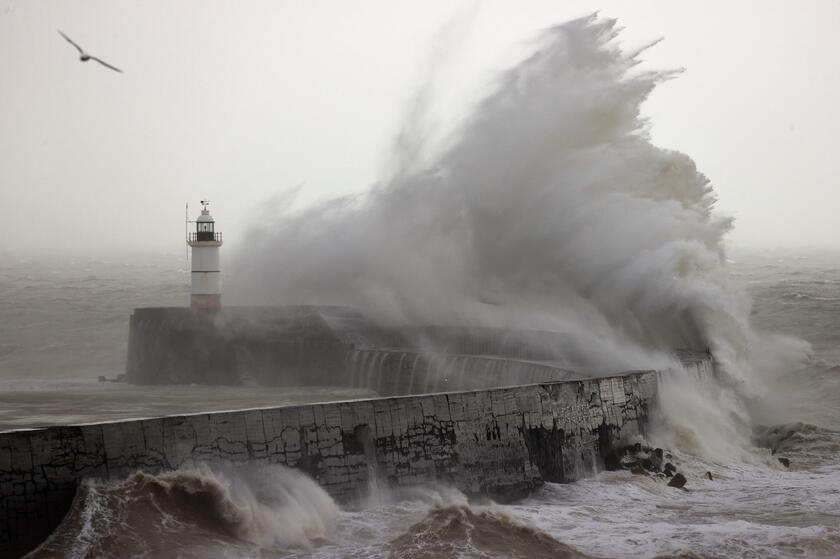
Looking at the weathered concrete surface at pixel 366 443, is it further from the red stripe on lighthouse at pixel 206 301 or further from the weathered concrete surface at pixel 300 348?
the red stripe on lighthouse at pixel 206 301

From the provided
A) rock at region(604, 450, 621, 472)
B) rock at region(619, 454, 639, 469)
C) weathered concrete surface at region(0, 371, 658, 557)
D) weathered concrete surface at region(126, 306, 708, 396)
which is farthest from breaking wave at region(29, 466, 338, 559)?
weathered concrete surface at region(126, 306, 708, 396)

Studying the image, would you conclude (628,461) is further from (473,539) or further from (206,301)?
(206,301)

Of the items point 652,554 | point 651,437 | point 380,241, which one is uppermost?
point 380,241

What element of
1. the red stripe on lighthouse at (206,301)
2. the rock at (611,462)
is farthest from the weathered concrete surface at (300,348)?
the rock at (611,462)

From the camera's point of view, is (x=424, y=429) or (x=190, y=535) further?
(x=424, y=429)

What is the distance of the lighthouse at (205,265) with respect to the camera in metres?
18.7

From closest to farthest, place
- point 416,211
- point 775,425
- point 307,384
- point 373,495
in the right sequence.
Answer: point 373,495
point 775,425
point 307,384
point 416,211

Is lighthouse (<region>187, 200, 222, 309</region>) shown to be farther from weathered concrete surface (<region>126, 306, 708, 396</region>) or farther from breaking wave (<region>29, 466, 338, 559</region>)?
breaking wave (<region>29, 466, 338, 559</region>)

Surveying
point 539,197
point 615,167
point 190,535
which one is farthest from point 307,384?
point 190,535

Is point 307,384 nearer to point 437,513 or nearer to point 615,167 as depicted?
point 615,167

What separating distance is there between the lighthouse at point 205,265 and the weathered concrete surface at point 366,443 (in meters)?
9.50

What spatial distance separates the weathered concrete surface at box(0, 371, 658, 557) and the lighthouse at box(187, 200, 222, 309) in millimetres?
9495

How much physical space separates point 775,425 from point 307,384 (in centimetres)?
751

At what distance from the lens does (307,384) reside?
17.5 metres
